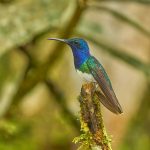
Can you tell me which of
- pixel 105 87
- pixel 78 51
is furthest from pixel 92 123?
pixel 78 51

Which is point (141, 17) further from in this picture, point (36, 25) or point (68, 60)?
point (36, 25)

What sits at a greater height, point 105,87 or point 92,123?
point 105,87

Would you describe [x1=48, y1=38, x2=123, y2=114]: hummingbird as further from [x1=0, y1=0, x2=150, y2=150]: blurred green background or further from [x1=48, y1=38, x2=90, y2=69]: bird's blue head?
[x1=0, y1=0, x2=150, y2=150]: blurred green background

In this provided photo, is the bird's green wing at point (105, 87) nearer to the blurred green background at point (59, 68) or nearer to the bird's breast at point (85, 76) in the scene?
the bird's breast at point (85, 76)

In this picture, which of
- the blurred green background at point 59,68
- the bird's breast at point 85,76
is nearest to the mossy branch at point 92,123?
the bird's breast at point 85,76

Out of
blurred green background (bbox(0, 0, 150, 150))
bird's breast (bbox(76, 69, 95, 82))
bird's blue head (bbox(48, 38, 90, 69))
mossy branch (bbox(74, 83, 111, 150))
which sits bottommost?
mossy branch (bbox(74, 83, 111, 150))

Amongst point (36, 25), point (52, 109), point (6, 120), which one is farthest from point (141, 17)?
point (36, 25)

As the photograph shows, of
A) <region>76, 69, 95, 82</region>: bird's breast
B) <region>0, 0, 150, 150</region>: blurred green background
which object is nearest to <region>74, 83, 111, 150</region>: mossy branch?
<region>76, 69, 95, 82</region>: bird's breast

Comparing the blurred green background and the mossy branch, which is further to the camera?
the blurred green background

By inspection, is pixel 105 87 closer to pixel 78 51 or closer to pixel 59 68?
pixel 78 51
